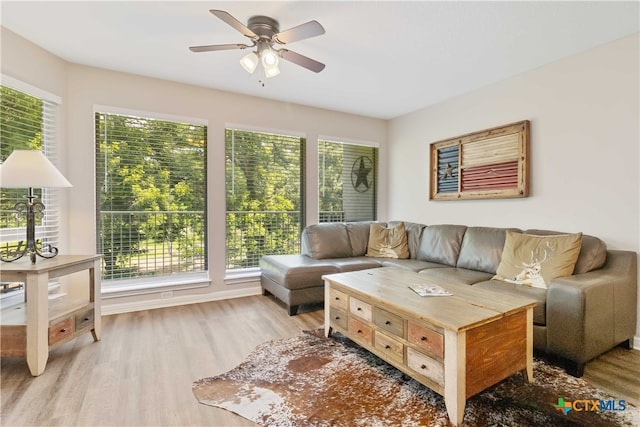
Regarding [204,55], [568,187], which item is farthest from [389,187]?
[204,55]

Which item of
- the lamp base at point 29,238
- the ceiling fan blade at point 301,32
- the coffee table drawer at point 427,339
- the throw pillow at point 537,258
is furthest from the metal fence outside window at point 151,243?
the throw pillow at point 537,258

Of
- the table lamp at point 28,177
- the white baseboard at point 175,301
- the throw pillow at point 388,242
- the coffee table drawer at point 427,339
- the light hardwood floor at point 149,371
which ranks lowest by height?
the light hardwood floor at point 149,371

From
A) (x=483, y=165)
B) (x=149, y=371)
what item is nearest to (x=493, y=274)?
(x=483, y=165)

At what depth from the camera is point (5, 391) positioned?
1.85 m

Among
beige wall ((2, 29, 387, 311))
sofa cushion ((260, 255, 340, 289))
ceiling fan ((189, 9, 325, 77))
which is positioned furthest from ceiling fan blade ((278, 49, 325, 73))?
sofa cushion ((260, 255, 340, 289))

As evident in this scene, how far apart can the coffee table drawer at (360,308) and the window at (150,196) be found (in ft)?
7.02

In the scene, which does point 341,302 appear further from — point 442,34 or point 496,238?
point 442,34

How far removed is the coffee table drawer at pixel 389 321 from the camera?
189 cm

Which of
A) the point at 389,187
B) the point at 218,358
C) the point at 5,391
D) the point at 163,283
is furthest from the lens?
the point at 389,187

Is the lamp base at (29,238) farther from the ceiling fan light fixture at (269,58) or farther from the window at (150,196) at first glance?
the ceiling fan light fixture at (269,58)

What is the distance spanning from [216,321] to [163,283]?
92 cm

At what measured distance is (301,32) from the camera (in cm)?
201

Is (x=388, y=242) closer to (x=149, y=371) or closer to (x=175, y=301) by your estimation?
(x=175, y=301)

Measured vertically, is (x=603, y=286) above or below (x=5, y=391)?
above
